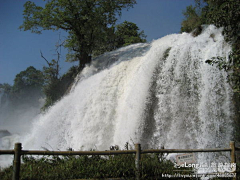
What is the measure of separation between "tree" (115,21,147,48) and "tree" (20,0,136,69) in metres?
6.90

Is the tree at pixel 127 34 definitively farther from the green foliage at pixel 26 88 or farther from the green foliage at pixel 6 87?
the green foliage at pixel 6 87

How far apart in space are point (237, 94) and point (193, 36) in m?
4.44

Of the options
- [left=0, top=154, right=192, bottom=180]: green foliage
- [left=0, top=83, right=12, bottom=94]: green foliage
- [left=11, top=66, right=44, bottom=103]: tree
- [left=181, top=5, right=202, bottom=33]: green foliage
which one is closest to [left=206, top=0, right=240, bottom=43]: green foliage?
[left=181, top=5, right=202, bottom=33]: green foliage

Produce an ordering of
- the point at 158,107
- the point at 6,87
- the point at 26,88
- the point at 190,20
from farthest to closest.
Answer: the point at 6,87, the point at 26,88, the point at 190,20, the point at 158,107

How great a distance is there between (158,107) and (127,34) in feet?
64.3

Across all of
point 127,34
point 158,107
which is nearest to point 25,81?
point 127,34

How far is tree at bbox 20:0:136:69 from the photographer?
15.2 meters

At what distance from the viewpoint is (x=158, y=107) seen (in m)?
8.00

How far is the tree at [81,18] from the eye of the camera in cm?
1522

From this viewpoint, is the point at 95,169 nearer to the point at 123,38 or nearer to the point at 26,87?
the point at 123,38

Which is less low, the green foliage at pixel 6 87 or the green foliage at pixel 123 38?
the green foliage at pixel 6 87

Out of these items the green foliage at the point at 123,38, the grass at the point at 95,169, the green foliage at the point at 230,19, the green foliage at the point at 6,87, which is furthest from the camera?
the green foliage at the point at 6,87

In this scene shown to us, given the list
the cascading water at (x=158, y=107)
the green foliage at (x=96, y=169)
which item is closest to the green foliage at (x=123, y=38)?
the cascading water at (x=158, y=107)

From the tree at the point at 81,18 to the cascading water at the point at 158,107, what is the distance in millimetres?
6089
